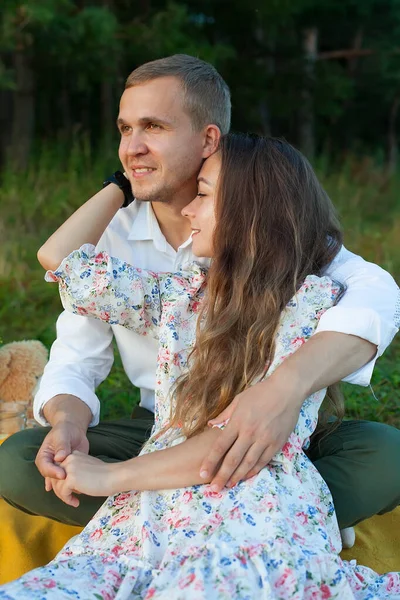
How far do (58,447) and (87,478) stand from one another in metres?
0.19

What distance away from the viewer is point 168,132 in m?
3.00

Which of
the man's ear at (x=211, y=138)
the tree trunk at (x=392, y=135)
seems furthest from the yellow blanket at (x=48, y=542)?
the tree trunk at (x=392, y=135)

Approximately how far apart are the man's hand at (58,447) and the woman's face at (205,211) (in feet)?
2.16

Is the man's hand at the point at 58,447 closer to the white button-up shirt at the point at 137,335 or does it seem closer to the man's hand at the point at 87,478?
the man's hand at the point at 87,478

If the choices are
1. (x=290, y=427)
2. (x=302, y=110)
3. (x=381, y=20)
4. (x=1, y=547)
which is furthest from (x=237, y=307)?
(x=381, y=20)

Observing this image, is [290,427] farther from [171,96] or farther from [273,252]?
[171,96]

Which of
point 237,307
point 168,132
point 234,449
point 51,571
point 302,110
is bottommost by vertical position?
point 302,110

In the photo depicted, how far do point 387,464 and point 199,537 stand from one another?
31.3 inches

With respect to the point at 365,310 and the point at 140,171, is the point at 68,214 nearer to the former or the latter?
the point at 140,171

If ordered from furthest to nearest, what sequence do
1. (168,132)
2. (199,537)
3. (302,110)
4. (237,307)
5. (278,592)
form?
(302,110) < (168,132) < (237,307) < (199,537) < (278,592)

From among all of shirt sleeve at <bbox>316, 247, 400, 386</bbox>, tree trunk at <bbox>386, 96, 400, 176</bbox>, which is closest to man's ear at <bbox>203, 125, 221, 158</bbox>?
shirt sleeve at <bbox>316, 247, 400, 386</bbox>

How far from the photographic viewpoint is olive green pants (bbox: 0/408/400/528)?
2.62 meters

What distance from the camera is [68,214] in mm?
6836

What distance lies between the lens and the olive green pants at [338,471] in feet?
8.60
